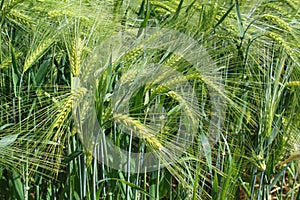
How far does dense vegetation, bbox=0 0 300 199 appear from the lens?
1355mm

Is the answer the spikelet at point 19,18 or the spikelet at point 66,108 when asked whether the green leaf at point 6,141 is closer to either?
the spikelet at point 66,108

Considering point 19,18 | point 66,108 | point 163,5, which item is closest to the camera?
point 66,108

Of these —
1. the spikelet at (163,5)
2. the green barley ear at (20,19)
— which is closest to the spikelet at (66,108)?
the green barley ear at (20,19)

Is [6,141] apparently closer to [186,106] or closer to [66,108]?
[66,108]

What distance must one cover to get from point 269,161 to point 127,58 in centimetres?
59

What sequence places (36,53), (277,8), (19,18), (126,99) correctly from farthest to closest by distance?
(277,8) → (19,18) → (36,53) → (126,99)

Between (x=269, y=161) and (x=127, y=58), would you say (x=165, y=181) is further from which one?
(x=127, y=58)

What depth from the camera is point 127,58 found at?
142 centimetres

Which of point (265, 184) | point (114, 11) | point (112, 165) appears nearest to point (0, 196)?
point (112, 165)

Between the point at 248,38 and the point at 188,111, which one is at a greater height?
the point at 248,38

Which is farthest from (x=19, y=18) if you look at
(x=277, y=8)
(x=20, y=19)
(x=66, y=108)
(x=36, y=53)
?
(x=277, y=8)

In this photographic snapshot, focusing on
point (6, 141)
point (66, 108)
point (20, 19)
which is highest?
point (20, 19)

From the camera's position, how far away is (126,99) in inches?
53.9

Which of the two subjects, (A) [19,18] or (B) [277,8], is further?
(B) [277,8]
